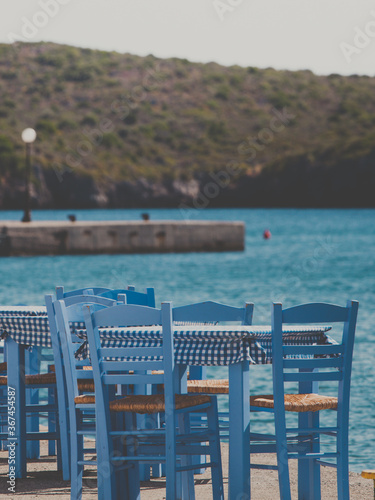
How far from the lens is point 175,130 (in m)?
128

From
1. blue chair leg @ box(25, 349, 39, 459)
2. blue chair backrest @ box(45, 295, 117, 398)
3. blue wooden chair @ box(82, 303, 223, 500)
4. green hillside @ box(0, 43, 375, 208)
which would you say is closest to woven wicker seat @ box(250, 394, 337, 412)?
blue wooden chair @ box(82, 303, 223, 500)

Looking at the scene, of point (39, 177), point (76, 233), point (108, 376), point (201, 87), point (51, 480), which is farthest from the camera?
point (201, 87)

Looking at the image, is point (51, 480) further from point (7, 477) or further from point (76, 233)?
point (76, 233)

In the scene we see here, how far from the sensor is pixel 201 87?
421ft

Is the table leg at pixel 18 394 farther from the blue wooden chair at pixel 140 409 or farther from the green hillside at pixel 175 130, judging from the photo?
the green hillside at pixel 175 130

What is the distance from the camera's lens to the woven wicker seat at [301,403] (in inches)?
175

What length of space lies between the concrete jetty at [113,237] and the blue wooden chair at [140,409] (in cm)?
2787

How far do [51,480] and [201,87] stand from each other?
125m

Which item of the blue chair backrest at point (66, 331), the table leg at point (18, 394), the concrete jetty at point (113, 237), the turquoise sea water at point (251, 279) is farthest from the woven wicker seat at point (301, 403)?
the concrete jetty at point (113, 237)

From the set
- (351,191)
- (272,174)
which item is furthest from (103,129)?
(351,191)

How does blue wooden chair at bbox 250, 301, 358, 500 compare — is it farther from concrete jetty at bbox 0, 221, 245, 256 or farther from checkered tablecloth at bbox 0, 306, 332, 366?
concrete jetty at bbox 0, 221, 245, 256

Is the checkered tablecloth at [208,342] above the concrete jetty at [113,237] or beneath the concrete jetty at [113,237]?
beneath

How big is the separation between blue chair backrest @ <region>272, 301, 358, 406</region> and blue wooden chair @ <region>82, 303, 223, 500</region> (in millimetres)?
411

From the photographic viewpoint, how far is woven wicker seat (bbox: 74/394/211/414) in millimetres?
4324
